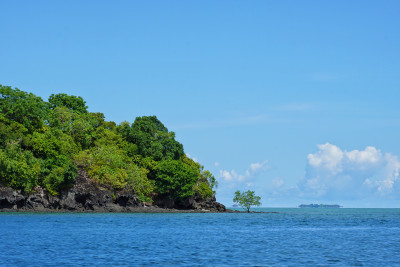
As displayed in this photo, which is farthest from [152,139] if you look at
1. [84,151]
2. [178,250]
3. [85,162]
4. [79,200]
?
[178,250]

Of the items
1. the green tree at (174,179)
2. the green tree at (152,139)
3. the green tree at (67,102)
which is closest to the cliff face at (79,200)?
the green tree at (174,179)

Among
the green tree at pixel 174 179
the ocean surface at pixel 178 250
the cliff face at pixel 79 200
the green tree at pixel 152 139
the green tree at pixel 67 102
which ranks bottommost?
the ocean surface at pixel 178 250

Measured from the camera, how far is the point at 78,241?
44812mm

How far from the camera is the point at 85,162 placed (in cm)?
10856

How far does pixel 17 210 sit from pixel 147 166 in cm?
3532

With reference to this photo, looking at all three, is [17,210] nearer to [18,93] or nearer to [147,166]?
[18,93]

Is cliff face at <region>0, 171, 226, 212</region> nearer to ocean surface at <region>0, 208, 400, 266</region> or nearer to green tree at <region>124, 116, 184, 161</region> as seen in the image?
green tree at <region>124, 116, 184, 161</region>

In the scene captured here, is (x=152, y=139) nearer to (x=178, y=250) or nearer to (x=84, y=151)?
(x=84, y=151)

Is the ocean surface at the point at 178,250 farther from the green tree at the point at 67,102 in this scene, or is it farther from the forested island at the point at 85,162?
the green tree at the point at 67,102

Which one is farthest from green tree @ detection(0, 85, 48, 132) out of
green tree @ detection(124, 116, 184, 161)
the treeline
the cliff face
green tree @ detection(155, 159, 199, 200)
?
green tree @ detection(155, 159, 199, 200)

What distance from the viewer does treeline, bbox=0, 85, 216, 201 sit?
9844 cm

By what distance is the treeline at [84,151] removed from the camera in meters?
98.4

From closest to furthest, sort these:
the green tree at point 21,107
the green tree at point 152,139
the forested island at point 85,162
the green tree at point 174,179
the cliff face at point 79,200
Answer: the cliff face at point 79,200, the forested island at point 85,162, the green tree at point 21,107, the green tree at point 174,179, the green tree at point 152,139

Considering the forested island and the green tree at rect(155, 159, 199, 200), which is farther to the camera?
the green tree at rect(155, 159, 199, 200)
